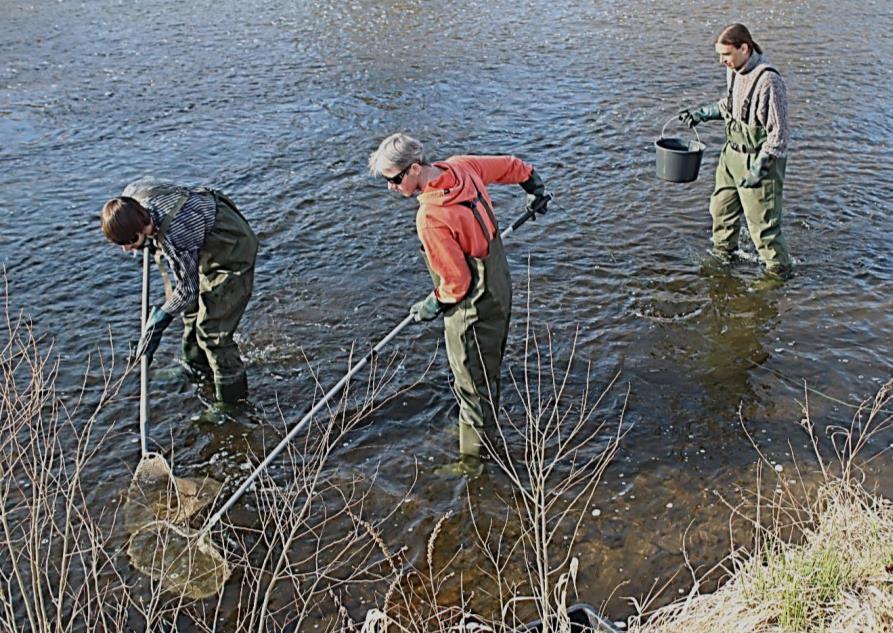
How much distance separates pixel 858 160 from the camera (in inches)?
342

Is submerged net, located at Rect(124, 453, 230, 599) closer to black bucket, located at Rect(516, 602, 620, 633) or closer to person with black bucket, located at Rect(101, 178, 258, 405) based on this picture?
person with black bucket, located at Rect(101, 178, 258, 405)

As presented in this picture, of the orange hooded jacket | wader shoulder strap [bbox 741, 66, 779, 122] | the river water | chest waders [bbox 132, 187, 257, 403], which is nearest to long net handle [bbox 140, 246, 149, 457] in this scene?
chest waders [bbox 132, 187, 257, 403]

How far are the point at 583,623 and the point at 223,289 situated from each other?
268 cm

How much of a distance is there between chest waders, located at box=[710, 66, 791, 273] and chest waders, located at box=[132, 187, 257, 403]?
343 cm

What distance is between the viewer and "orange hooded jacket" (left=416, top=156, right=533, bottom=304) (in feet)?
13.2

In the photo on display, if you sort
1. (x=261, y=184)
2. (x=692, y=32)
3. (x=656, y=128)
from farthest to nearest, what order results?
1. (x=692, y=32)
2. (x=656, y=128)
3. (x=261, y=184)

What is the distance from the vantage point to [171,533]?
4.50 metres

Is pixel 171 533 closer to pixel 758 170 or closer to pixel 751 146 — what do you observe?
pixel 758 170

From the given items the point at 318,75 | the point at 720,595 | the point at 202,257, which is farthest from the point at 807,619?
the point at 318,75

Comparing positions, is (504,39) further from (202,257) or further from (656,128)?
(202,257)

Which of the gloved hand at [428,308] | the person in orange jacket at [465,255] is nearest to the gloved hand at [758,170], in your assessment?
the person in orange jacket at [465,255]

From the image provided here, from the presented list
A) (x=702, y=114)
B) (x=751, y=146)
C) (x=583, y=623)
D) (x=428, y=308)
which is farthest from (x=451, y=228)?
(x=702, y=114)

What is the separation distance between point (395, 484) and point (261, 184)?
454 centimetres

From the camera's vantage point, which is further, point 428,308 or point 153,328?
point 153,328
